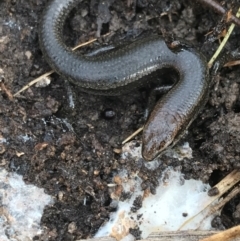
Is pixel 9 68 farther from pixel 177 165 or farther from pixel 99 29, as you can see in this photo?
pixel 177 165

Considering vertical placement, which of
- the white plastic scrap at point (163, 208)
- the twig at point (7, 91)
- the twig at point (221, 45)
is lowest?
the twig at point (7, 91)

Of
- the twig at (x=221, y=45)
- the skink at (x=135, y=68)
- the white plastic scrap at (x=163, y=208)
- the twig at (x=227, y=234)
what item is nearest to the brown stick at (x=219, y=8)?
the twig at (x=221, y=45)

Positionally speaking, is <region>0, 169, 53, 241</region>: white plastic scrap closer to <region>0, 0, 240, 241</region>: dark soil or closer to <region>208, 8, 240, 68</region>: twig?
<region>0, 0, 240, 241</region>: dark soil

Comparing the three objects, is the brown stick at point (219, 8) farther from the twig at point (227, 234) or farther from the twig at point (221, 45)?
the twig at point (227, 234)

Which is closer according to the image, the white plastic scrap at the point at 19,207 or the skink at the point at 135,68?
the white plastic scrap at the point at 19,207

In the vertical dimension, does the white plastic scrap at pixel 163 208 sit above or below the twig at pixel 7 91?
above

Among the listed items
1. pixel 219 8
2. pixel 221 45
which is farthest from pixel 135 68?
pixel 219 8
